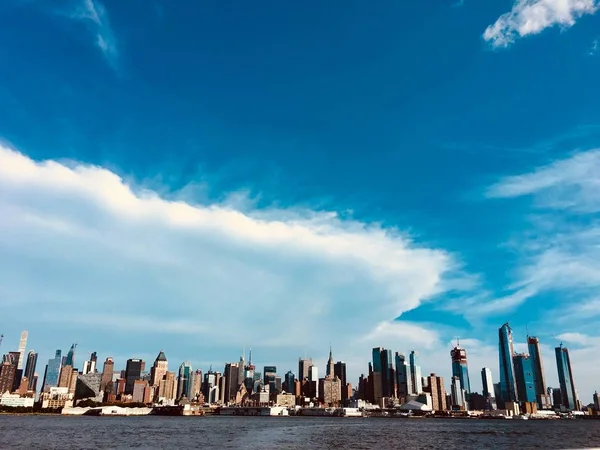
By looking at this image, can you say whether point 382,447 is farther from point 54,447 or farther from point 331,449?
point 54,447

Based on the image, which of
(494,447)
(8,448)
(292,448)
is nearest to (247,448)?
(292,448)

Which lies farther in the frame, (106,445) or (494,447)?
(494,447)

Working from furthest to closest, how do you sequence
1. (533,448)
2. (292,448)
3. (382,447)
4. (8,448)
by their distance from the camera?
(533,448)
(382,447)
(292,448)
(8,448)

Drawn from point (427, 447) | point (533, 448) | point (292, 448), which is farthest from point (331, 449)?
point (533, 448)

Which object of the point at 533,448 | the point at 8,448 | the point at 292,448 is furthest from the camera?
the point at 533,448

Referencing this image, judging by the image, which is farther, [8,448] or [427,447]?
[427,447]

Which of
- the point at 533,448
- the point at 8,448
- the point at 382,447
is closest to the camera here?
the point at 8,448

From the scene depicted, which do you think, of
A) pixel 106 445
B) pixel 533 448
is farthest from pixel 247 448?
pixel 533 448

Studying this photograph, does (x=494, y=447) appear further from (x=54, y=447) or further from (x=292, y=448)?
(x=54, y=447)
